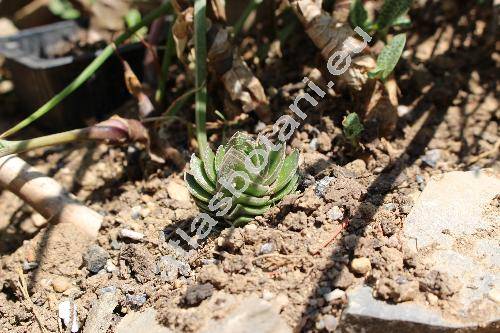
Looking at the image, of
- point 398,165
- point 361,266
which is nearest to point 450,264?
point 361,266

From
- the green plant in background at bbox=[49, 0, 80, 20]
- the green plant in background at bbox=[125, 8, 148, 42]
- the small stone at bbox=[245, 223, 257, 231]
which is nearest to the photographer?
the small stone at bbox=[245, 223, 257, 231]

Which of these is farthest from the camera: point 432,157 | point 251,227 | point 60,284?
point 432,157

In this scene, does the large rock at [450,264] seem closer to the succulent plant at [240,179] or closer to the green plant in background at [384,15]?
the succulent plant at [240,179]

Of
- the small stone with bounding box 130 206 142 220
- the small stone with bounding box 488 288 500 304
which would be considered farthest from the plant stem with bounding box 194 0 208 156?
the small stone with bounding box 488 288 500 304

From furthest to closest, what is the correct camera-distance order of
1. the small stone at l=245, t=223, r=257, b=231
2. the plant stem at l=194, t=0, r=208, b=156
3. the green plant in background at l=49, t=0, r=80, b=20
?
the green plant in background at l=49, t=0, r=80, b=20, the plant stem at l=194, t=0, r=208, b=156, the small stone at l=245, t=223, r=257, b=231

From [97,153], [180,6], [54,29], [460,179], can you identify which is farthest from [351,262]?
[54,29]

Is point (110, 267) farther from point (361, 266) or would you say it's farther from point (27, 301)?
point (361, 266)

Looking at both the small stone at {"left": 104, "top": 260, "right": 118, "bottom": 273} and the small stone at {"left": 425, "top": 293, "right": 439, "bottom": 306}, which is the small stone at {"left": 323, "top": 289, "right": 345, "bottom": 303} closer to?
the small stone at {"left": 425, "top": 293, "right": 439, "bottom": 306}

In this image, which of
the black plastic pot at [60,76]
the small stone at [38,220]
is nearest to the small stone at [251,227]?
the small stone at [38,220]
